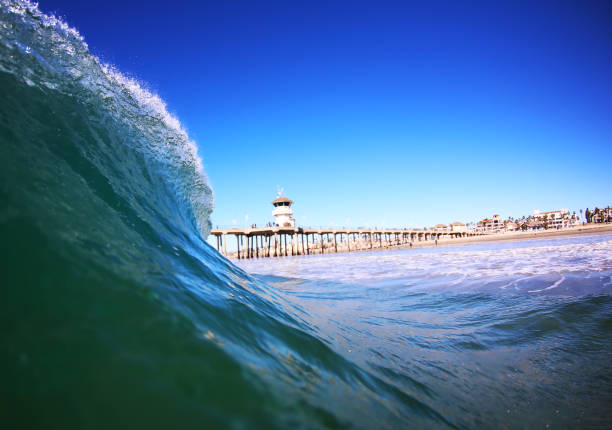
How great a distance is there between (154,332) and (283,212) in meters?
52.2

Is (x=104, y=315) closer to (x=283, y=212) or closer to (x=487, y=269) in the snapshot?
(x=487, y=269)

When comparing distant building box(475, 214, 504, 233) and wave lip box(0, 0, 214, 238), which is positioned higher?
wave lip box(0, 0, 214, 238)

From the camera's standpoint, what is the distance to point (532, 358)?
220 centimetres

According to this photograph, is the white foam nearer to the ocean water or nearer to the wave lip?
the ocean water

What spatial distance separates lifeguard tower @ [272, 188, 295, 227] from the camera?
174 feet

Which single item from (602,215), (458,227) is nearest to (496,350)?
(458,227)

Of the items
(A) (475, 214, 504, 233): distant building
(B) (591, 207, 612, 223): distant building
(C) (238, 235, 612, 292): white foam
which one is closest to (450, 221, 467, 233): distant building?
(A) (475, 214, 504, 233): distant building

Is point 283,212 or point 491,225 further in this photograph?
point 491,225

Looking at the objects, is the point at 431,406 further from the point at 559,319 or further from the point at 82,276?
the point at 559,319

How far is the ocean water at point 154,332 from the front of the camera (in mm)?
764

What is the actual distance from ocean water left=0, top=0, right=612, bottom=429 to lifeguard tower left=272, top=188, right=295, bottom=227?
49311 millimetres

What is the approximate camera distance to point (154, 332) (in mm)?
1010

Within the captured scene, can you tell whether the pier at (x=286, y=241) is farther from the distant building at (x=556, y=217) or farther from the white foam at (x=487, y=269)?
the distant building at (x=556, y=217)

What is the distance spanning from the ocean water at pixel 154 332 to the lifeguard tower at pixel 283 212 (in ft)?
162
